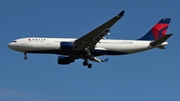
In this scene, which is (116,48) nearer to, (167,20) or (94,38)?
(94,38)

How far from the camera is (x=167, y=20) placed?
6881 centimetres

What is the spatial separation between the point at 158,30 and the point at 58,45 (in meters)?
16.8

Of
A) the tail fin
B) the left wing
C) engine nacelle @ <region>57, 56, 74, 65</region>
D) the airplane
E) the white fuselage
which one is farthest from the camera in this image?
engine nacelle @ <region>57, 56, 74, 65</region>

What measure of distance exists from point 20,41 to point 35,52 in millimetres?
2871

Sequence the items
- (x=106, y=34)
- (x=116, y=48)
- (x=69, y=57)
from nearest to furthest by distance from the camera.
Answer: (x=106, y=34) < (x=116, y=48) < (x=69, y=57)

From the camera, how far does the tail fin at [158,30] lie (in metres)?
66.4

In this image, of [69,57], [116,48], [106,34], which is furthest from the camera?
[69,57]

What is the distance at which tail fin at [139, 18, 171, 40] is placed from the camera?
66375 mm

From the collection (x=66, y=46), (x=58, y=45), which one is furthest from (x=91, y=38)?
(x=58, y=45)

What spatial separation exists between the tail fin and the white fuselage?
10.1ft

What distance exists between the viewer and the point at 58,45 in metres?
60.1

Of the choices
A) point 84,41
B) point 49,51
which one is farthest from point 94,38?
point 49,51

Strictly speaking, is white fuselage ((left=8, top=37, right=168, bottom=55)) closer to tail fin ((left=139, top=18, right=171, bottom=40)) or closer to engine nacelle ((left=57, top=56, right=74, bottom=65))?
tail fin ((left=139, top=18, right=171, bottom=40))

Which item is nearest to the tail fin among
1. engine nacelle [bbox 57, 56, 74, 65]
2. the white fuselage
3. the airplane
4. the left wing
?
the airplane
